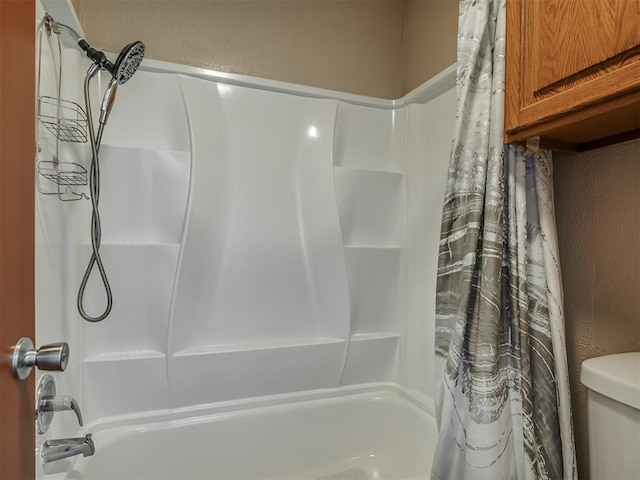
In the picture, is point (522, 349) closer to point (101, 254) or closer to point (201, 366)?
point (201, 366)

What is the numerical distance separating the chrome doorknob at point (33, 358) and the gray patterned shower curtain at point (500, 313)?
3.15ft

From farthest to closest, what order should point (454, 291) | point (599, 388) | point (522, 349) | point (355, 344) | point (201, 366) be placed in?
point (355, 344)
point (201, 366)
point (454, 291)
point (522, 349)
point (599, 388)

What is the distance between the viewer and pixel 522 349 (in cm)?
104

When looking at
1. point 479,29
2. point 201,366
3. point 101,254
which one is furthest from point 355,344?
point 479,29

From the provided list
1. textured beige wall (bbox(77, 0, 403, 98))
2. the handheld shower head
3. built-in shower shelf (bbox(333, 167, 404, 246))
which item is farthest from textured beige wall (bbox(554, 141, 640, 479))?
the handheld shower head

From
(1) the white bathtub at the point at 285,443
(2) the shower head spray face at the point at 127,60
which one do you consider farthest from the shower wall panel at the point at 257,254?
(2) the shower head spray face at the point at 127,60

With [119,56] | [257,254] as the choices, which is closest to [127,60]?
[119,56]

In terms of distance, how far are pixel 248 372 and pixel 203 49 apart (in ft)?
4.80

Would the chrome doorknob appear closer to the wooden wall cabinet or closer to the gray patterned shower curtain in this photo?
the gray patterned shower curtain

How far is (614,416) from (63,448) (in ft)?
4.66

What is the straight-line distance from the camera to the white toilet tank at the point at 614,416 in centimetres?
81

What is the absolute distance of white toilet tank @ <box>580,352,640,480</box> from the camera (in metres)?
0.81

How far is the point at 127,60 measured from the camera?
1256 millimetres

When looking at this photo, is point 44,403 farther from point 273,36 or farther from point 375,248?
point 273,36
